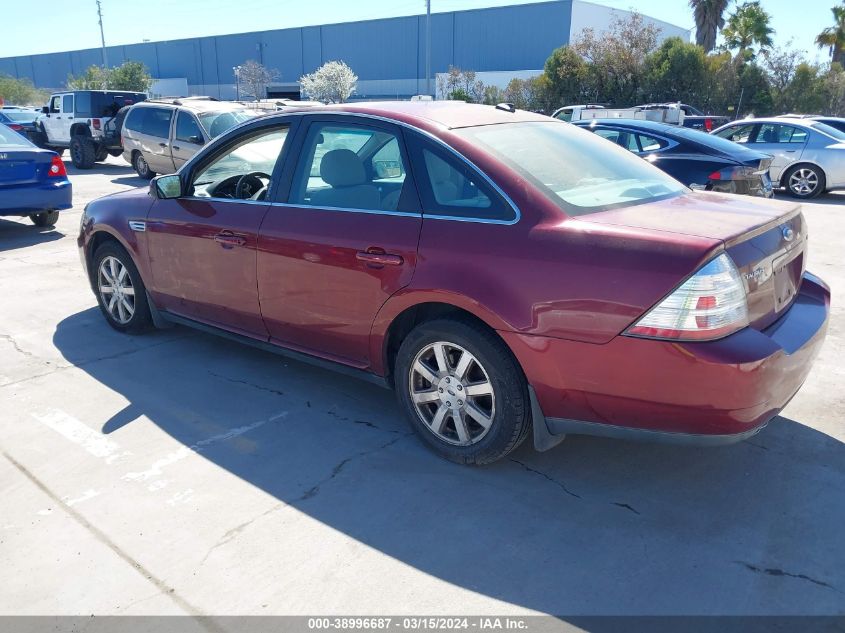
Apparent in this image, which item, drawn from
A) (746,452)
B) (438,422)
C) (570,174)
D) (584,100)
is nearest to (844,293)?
(746,452)

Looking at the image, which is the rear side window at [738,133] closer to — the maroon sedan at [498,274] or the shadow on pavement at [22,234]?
the maroon sedan at [498,274]

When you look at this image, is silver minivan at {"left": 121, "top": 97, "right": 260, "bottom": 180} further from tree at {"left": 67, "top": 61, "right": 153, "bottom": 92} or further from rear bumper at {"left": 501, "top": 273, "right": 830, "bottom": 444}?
tree at {"left": 67, "top": 61, "right": 153, "bottom": 92}

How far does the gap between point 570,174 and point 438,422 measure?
1.43m

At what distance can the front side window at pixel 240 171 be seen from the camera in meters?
4.45

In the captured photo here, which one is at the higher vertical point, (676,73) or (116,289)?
(676,73)

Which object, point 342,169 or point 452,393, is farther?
point 342,169

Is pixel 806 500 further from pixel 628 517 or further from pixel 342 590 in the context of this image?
pixel 342 590

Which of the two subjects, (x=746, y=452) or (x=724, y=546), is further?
(x=746, y=452)

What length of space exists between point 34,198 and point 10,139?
0.91 m

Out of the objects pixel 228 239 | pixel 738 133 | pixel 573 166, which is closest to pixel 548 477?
pixel 573 166

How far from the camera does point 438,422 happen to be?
3551mm

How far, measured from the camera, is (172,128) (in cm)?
1366

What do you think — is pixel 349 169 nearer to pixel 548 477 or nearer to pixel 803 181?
pixel 548 477

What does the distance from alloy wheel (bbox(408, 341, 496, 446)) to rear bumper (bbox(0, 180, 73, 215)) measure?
24.9 ft
